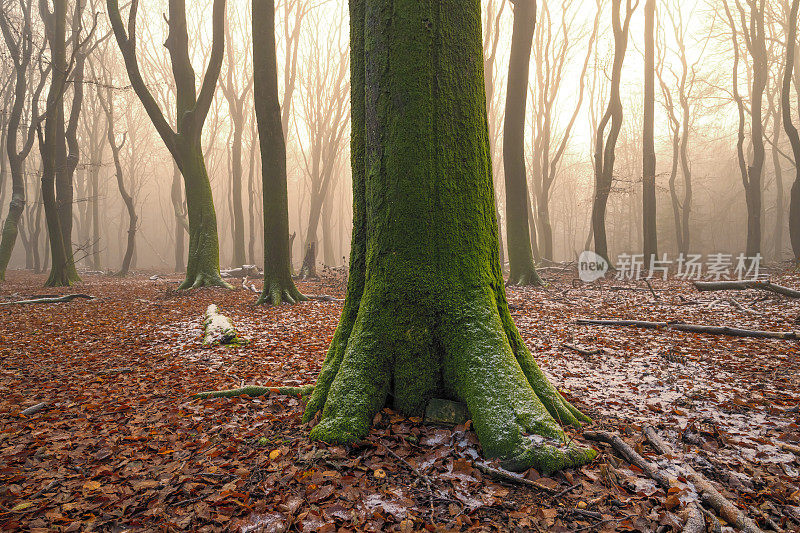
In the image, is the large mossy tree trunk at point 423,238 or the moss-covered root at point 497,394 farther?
Result: the large mossy tree trunk at point 423,238

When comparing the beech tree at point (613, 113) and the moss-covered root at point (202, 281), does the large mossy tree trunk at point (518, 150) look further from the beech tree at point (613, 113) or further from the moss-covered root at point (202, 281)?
the moss-covered root at point (202, 281)

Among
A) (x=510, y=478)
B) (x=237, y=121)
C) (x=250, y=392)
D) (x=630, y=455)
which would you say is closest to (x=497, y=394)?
(x=510, y=478)

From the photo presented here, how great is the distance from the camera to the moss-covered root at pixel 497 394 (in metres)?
2.12

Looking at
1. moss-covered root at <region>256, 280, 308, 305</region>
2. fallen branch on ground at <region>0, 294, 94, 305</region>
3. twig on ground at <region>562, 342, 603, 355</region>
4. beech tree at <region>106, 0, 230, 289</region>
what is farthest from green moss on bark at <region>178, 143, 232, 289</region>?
twig on ground at <region>562, 342, 603, 355</region>

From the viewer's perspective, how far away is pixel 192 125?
9984 millimetres

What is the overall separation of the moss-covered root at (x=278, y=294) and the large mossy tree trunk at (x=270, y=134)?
0.07 feet

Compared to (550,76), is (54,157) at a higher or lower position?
lower

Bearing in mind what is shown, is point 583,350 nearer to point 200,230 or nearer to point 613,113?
point 200,230

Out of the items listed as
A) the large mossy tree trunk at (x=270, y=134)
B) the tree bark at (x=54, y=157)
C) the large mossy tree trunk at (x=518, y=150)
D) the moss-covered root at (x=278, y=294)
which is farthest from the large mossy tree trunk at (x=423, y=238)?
the tree bark at (x=54, y=157)

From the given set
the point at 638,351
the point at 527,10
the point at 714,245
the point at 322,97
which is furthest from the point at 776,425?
the point at 714,245

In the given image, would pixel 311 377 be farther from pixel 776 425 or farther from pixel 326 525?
pixel 776 425

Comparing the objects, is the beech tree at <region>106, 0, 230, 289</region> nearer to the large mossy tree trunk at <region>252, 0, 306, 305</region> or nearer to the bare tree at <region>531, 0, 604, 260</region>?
the large mossy tree trunk at <region>252, 0, 306, 305</region>

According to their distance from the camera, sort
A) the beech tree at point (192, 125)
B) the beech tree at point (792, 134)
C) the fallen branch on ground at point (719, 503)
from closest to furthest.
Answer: the fallen branch on ground at point (719, 503) < the beech tree at point (192, 125) < the beech tree at point (792, 134)

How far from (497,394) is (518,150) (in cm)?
889
